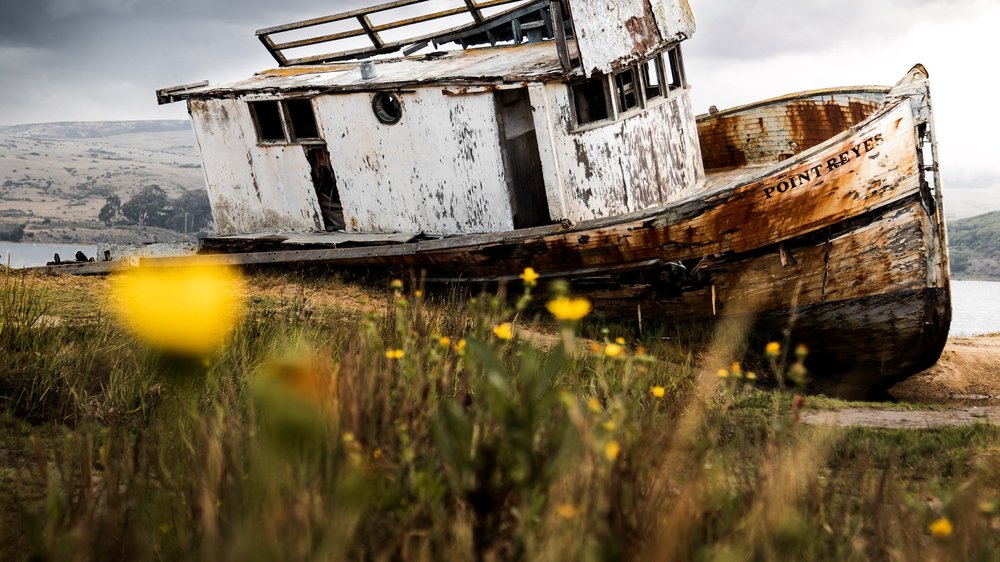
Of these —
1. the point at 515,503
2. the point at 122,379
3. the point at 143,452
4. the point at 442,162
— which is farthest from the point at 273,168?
the point at 515,503

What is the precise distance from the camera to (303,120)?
12.0 meters

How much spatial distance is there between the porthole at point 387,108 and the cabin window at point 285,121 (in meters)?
0.99

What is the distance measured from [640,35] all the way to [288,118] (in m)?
4.76

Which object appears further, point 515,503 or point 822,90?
point 822,90

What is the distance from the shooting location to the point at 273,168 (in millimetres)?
11531

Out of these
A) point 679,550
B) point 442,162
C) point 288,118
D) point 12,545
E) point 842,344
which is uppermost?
point 288,118

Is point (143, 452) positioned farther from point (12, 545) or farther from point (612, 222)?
point (612, 222)

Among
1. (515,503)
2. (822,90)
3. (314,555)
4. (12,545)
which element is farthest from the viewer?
(822,90)

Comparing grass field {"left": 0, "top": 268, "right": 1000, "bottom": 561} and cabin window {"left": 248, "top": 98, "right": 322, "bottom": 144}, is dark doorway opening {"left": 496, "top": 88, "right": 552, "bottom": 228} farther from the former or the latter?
grass field {"left": 0, "top": 268, "right": 1000, "bottom": 561}

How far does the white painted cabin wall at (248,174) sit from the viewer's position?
1144 cm

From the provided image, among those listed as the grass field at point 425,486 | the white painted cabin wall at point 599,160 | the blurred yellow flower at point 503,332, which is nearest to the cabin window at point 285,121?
the white painted cabin wall at point 599,160

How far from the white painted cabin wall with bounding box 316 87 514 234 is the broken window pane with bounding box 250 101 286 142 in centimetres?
109

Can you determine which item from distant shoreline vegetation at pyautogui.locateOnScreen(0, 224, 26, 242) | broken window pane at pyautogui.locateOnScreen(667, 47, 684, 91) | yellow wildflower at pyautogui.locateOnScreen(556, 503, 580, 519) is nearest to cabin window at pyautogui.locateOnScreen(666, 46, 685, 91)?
broken window pane at pyautogui.locateOnScreen(667, 47, 684, 91)

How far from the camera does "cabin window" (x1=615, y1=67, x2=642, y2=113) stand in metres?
10.0
